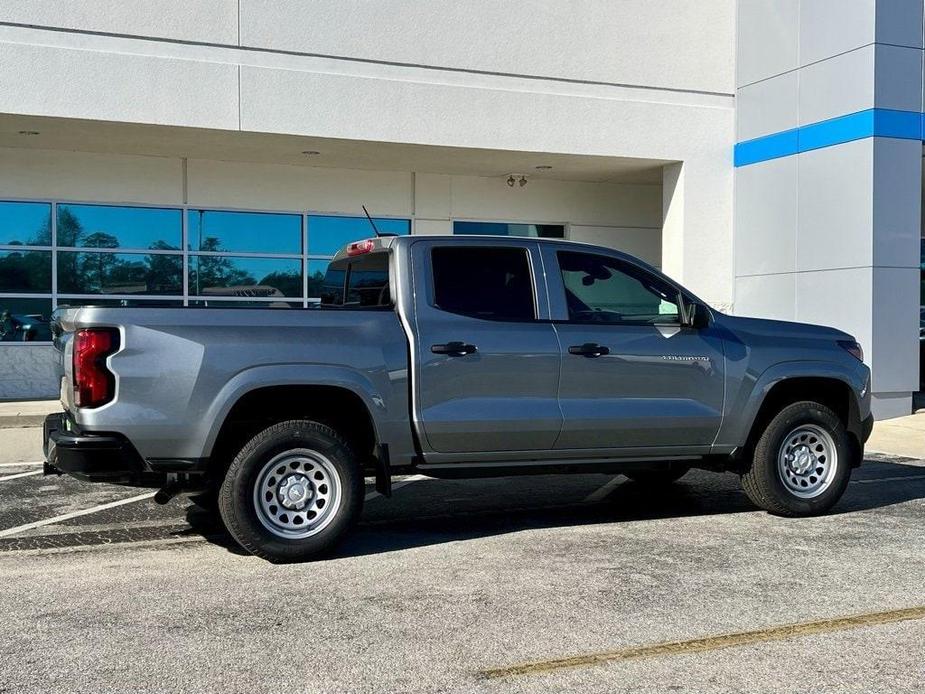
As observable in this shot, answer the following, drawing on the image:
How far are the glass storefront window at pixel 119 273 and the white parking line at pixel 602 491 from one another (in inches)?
393

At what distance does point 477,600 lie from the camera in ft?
17.4

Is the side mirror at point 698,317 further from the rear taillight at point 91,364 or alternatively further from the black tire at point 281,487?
the rear taillight at point 91,364

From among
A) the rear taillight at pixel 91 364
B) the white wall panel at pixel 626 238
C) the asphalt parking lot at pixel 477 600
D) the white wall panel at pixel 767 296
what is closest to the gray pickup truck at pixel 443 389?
the rear taillight at pixel 91 364

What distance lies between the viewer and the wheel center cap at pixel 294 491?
6.08 m

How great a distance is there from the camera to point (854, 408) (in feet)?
24.9

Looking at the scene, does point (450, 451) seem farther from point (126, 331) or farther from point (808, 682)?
point (808, 682)

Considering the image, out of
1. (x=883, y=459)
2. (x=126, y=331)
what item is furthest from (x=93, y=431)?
(x=883, y=459)

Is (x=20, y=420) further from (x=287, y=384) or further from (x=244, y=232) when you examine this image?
(x=287, y=384)

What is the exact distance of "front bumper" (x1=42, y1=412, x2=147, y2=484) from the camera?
570 cm

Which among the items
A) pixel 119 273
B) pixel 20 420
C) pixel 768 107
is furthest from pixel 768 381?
pixel 119 273

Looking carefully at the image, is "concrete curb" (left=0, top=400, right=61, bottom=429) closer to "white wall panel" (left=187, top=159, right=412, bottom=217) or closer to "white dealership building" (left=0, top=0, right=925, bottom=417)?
"white dealership building" (left=0, top=0, right=925, bottom=417)

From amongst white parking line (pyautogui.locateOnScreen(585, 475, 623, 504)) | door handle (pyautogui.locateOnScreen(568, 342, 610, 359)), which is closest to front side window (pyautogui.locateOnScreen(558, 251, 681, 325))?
door handle (pyautogui.locateOnScreen(568, 342, 610, 359))

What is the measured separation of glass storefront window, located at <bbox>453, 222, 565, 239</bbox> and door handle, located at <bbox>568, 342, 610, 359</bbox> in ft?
38.2

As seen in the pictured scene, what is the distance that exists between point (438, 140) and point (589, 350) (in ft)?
30.6
